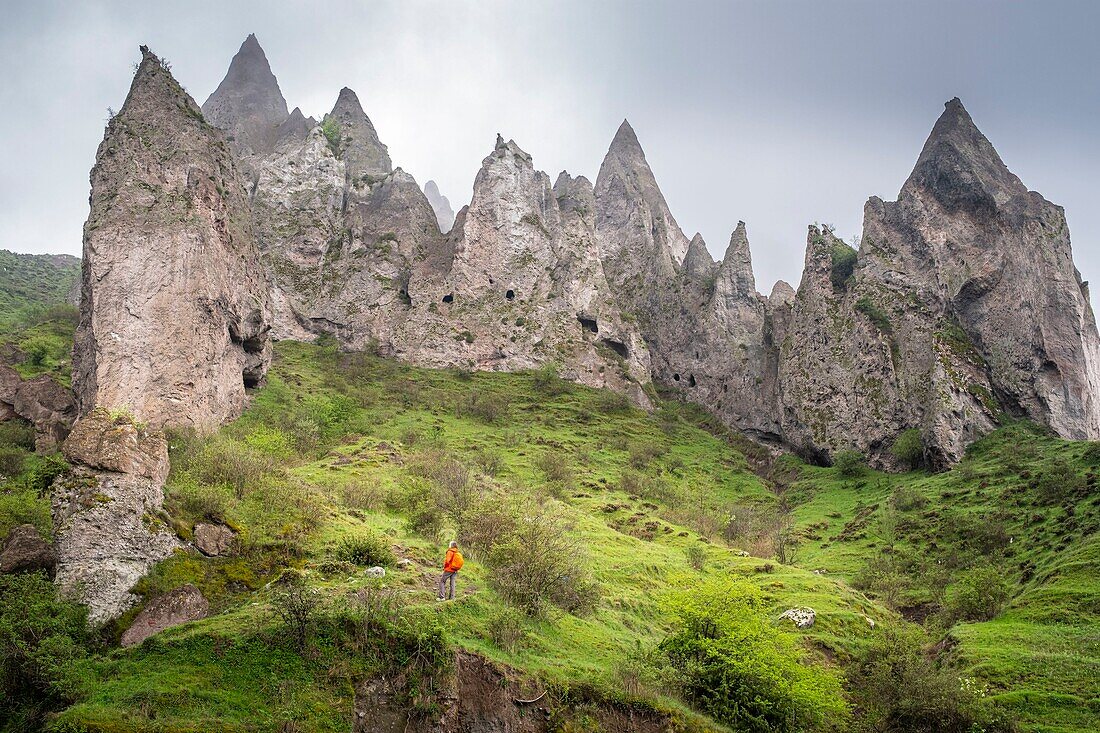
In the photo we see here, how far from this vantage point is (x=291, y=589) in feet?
56.9

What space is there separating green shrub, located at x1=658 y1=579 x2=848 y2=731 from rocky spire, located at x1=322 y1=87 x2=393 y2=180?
119 m

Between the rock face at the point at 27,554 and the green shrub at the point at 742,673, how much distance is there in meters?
18.9

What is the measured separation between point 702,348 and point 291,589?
10339cm

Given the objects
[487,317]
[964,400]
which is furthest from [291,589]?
[487,317]

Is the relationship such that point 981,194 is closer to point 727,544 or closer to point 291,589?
point 727,544

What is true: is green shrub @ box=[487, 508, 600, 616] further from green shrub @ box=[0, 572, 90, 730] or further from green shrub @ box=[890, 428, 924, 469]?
green shrub @ box=[890, 428, 924, 469]

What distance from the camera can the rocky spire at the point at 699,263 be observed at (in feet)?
403

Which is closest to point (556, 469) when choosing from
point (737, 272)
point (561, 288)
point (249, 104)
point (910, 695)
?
point (910, 695)

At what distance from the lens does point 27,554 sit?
56.1ft

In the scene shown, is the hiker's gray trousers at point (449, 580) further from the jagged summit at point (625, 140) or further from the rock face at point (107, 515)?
the jagged summit at point (625, 140)

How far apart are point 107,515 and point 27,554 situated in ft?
6.41

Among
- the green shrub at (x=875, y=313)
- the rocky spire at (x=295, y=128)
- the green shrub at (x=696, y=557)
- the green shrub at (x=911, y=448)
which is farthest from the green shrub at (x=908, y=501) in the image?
the rocky spire at (x=295, y=128)

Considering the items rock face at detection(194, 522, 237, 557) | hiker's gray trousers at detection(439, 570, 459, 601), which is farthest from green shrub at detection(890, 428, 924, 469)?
rock face at detection(194, 522, 237, 557)

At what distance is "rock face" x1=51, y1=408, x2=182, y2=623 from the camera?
668 inches
